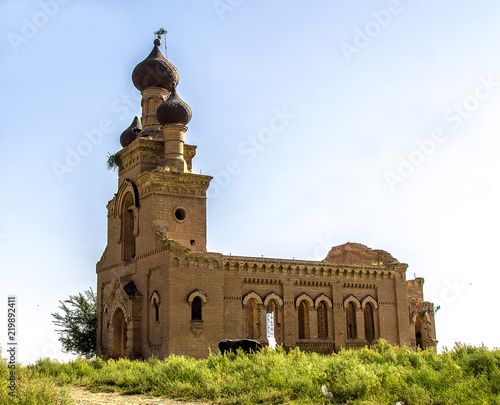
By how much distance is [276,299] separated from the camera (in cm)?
2969

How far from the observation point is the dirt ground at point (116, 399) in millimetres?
16359

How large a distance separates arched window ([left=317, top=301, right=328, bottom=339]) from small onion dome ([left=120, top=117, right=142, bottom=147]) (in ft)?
41.0

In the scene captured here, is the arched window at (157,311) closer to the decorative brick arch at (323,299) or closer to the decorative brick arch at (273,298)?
the decorative brick arch at (273,298)

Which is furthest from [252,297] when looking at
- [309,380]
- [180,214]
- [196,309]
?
[309,380]

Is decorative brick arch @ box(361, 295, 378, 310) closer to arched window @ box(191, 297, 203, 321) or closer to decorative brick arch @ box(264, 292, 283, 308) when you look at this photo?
decorative brick arch @ box(264, 292, 283, 308)

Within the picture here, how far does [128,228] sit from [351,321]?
11780 mm

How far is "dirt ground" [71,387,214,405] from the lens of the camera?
53.7 feet

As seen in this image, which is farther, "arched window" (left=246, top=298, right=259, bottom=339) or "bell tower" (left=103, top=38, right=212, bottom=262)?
"arched window" (left=246, top=298, right=259, bottom=339)

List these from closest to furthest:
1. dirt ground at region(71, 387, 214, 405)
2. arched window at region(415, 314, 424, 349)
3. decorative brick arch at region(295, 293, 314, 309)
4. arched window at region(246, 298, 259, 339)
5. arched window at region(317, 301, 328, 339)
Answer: dirt ground at region(71, 387, 214, 405) → decorative brick arch at region(295, 293, 314, 309) → arched window at region(317, 301, 328, 339) → arched window at region(246, 298, 259, 339) → arched window at region(415, 314, 424, 349)

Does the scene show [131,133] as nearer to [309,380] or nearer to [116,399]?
[116,399]

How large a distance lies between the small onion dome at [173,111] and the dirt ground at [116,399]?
1434 centimetres

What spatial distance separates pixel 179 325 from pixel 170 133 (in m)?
8.91

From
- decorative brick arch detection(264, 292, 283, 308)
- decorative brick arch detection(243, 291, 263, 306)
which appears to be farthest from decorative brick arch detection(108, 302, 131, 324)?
decorative brick arch detection(264, 292, 283, 308)

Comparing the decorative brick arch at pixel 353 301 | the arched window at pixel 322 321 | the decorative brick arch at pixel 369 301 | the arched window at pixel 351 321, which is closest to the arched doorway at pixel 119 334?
the arched window at pixel 322 321
